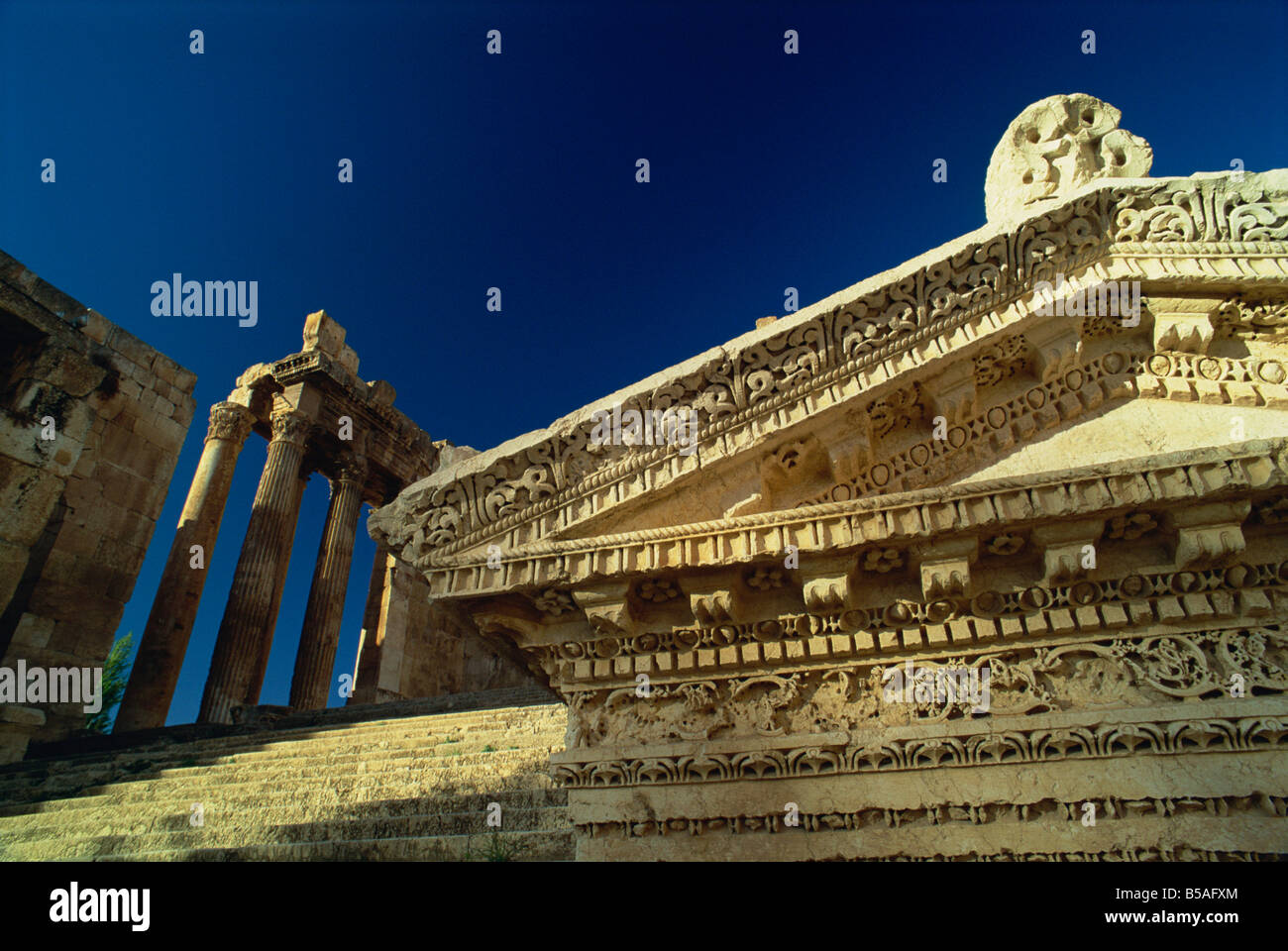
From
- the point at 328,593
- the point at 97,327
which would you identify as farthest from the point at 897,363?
the point at 328,593

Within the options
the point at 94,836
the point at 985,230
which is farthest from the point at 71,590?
the point at 985,230

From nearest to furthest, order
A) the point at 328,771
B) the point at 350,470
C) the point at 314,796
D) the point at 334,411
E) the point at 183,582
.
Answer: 1. the point at 314,796
2. the point at 328,771
3. the point at 183,582
4. the point at 334,411
5. the point at 350,470

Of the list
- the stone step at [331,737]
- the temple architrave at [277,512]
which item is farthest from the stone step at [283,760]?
the temple architrave at [277,512]

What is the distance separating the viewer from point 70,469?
32.1 ft

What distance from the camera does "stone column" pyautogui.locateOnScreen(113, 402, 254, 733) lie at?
15328 mm

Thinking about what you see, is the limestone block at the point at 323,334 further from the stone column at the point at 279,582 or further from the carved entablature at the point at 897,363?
the carved entablature at the point at 897,363

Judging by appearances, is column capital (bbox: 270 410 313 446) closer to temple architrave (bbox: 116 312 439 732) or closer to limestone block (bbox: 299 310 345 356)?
temple architrave (bbox: 116 312 439 732)

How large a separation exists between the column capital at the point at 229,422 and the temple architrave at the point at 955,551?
18456mm

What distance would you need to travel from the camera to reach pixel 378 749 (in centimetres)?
865

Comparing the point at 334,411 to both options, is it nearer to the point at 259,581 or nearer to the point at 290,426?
the point at 290,426

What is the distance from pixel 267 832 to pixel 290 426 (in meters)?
16.0

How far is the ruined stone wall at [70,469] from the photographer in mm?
9562
